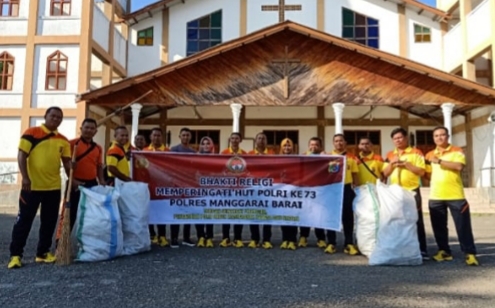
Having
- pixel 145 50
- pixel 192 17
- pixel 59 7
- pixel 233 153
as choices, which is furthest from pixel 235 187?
pixel 145 50

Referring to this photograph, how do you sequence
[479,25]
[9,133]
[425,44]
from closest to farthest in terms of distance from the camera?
[479,25], [9,133], [425,44]

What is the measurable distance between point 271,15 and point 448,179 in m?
15.6

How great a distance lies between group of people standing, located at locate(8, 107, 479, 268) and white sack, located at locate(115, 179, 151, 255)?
36 cm

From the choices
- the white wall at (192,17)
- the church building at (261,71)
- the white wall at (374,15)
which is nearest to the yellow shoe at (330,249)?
the church building at (261,71)

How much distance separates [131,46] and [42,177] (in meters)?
16.3

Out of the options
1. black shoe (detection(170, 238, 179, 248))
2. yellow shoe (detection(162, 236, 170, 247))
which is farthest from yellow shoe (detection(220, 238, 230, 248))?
yellow shoe (detection(162, 236, 170, 247))

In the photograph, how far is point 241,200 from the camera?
6.60 m

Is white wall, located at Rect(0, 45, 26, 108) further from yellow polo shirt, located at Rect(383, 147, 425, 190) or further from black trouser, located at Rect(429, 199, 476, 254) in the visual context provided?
black trouser, located at Rect(429, 199, 476, 254)

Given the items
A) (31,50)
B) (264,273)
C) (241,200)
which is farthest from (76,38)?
(264,273)

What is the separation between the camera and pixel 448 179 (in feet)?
18.2

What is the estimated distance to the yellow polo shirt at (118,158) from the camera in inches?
237

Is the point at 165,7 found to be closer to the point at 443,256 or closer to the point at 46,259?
the point at 46,259

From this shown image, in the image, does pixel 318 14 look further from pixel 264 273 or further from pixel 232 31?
pixel 264 273

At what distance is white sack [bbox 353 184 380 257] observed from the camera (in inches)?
218
